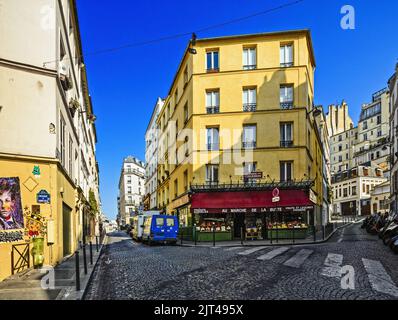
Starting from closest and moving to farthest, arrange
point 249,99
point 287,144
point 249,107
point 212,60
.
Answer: point 287,144, point 249,107, point 249,99, point 212,60

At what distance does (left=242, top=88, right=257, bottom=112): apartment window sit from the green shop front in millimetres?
6183

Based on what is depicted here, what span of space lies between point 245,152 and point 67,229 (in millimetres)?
13898

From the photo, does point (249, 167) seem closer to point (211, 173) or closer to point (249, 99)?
point (211, 173)

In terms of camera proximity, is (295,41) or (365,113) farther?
(365,113)

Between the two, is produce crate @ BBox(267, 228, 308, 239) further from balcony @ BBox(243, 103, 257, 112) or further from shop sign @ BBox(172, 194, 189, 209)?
balcony @ BBox(243, 103, 257, 112)

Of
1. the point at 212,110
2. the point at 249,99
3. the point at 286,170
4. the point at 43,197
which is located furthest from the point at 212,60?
the point at 43,197

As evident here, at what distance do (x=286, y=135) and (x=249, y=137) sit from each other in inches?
104

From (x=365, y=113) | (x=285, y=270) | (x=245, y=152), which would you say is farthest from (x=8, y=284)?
(x=365, y=113)

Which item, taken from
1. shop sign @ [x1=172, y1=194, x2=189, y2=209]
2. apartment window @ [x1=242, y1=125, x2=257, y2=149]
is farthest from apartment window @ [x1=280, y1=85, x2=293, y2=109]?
shop sign @ [x1=172, y1=194, x2=189, y2=209]

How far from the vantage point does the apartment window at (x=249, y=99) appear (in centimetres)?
2822

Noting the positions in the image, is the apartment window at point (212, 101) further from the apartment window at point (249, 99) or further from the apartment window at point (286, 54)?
the apartment window at point (286, 54)

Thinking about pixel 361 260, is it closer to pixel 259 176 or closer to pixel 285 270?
pixel 285 270

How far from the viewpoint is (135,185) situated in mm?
124812

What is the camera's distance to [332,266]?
11.5m
